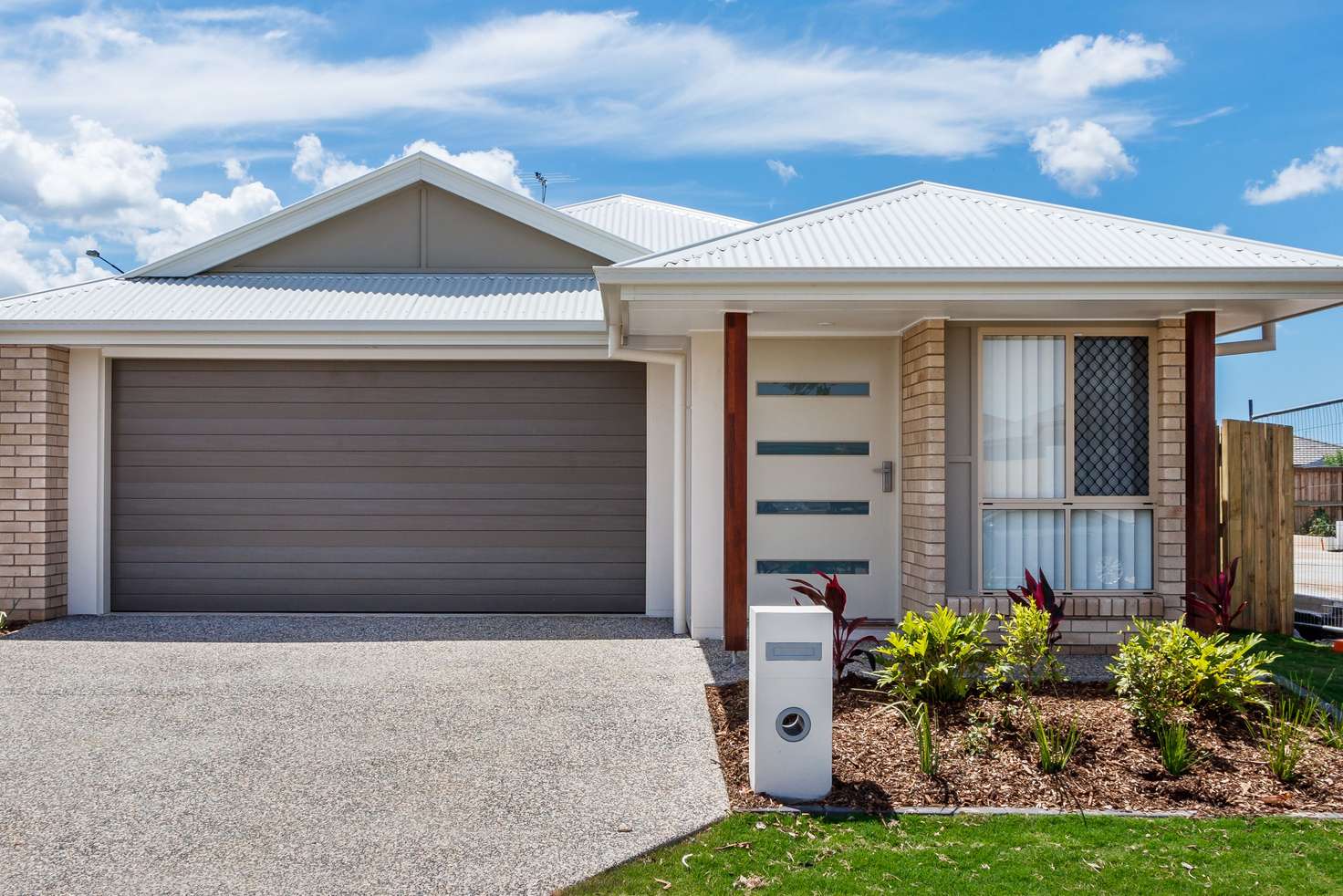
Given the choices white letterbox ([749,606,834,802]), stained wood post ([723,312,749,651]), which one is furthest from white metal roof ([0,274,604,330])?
white letterbox ([749,606,834,802])

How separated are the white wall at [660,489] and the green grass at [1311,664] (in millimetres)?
5343

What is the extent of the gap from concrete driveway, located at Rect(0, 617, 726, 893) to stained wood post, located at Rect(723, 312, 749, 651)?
1.67ft

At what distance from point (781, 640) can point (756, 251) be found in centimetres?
345

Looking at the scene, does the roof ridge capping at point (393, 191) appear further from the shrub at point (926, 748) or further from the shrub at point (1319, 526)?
the shrub at point (1319, 526)

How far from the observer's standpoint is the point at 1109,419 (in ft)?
26.4

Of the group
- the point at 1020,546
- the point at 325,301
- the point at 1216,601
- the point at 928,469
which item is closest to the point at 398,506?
the point at 325,301

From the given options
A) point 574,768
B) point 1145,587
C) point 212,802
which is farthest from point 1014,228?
point 212,802

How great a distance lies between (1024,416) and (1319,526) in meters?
13.6

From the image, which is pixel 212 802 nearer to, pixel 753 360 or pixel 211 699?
pixel 211 699

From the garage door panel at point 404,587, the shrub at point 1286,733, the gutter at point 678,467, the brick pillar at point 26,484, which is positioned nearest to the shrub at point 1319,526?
the shrub at point 1286,733

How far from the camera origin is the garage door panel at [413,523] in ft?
33.1

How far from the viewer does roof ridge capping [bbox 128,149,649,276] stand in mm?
11719

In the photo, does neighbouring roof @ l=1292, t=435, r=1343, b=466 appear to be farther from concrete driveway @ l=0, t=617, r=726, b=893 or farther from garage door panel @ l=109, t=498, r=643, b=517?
concrete driveway @ l=0, t=617, r=726, b=893

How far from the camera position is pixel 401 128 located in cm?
1248
